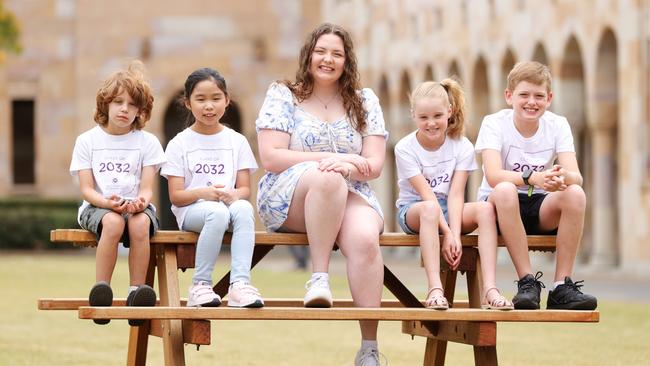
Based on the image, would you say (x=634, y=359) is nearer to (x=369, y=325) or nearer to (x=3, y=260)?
(x=369, y=325)

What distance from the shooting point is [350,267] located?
8.52 metres

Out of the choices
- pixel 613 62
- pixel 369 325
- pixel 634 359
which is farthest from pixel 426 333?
pixel 613 62

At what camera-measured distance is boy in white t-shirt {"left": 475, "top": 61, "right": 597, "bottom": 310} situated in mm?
8664

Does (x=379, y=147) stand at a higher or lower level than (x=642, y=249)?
higher

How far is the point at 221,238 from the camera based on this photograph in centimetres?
855

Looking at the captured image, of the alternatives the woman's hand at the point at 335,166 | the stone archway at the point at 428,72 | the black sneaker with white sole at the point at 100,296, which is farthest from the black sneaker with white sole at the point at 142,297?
the stone archway at the point at 428,72

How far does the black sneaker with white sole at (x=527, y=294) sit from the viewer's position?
841 centimetres

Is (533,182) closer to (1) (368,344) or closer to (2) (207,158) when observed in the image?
(1) (368,344)

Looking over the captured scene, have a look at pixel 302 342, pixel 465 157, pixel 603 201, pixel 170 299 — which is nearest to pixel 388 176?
→ pixel 603 201

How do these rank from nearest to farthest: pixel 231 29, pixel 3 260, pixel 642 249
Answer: pixel 642 249 < pixel 3 260 < pixel 231 29

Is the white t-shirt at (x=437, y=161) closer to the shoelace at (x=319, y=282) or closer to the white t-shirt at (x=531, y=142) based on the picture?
the white t-shirt at (x=531, y=142)

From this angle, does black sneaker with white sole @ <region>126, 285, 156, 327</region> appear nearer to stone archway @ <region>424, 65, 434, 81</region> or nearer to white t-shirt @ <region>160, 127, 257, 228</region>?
white t-shirt @ <region>160, 127, 257, 228</region>

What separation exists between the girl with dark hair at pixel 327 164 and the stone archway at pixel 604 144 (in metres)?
24.1

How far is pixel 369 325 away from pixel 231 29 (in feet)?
145
